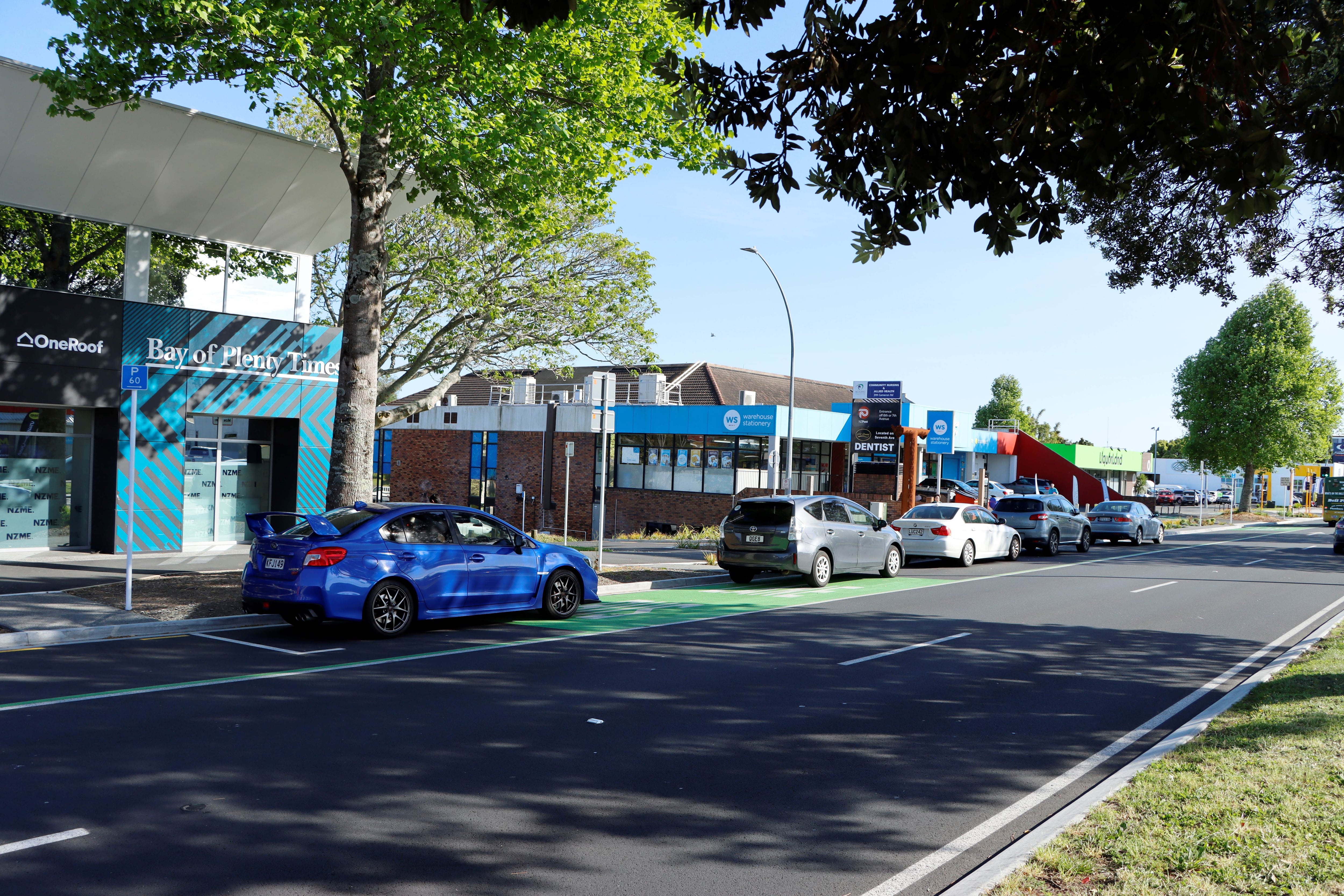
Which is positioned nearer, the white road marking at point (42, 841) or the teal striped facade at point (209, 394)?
the white road marking at point (42, 841)

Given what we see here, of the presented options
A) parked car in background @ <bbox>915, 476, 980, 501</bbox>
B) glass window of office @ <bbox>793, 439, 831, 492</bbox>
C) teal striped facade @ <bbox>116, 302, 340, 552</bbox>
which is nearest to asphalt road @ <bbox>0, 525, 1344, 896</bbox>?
teal striped facade @ <bbox>116, 302, 340, 552</bbox>

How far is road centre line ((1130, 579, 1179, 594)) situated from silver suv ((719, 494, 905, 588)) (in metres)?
4.80

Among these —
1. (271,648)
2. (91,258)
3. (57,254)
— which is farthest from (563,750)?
(91,258)

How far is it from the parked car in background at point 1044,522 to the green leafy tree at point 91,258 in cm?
1941

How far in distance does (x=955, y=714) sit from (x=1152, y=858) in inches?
129

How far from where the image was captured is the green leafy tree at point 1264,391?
5734 centimetres

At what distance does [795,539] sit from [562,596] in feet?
17.8

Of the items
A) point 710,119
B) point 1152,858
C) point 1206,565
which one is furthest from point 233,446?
point 1206,565

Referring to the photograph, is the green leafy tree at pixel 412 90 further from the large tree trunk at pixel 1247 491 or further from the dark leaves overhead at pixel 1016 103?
the large tree trunk at pixel 1247 491

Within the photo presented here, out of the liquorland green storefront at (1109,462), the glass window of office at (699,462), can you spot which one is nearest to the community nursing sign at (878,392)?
the glass window of office at (699,462)

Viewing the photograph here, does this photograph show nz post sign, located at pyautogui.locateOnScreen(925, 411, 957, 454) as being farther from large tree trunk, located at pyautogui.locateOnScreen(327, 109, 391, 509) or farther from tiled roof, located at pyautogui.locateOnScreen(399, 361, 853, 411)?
large tree trunk, located at pyautogui.locateOnScreen(327, 109, 391, 509)

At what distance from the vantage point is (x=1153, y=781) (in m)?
5.92

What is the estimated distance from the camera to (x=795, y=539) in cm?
1684

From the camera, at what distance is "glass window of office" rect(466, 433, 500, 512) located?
146 feet
